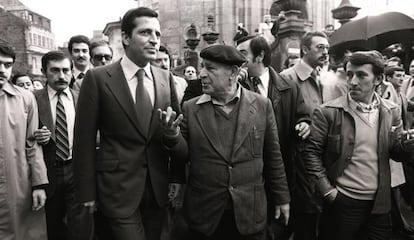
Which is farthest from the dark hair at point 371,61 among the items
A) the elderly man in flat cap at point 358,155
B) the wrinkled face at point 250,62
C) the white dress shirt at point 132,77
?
the white dress shirt at point 132,77

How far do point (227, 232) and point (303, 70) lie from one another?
2.26m

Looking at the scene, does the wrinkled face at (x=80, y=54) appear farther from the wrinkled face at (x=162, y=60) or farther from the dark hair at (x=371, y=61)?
the dark hair at (x=371, y=61)

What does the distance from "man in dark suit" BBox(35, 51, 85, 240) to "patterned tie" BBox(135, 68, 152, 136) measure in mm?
1323

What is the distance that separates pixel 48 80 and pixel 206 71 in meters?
2.14

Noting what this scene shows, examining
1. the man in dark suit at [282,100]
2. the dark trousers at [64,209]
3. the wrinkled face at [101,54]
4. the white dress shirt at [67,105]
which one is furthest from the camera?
the wrinkled face at [101,54]

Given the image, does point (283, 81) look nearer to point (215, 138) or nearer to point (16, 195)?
point (215, 138)

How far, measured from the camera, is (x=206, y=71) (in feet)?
11.0

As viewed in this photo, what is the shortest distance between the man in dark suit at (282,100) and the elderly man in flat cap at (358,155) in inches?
17.3

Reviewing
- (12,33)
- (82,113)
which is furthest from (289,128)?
(12,33)

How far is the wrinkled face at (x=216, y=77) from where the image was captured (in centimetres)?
334

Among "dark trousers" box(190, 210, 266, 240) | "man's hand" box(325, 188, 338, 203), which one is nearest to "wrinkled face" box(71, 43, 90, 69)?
"dark trousers" box(190, 210, 266, 240)

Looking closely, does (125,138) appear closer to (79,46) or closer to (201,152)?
(201,152)

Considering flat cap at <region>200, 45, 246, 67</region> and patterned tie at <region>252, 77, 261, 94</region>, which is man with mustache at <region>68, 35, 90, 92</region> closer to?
patterned tie at <region>252, 77, 261, 94</region>

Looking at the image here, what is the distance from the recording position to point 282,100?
4.20m
